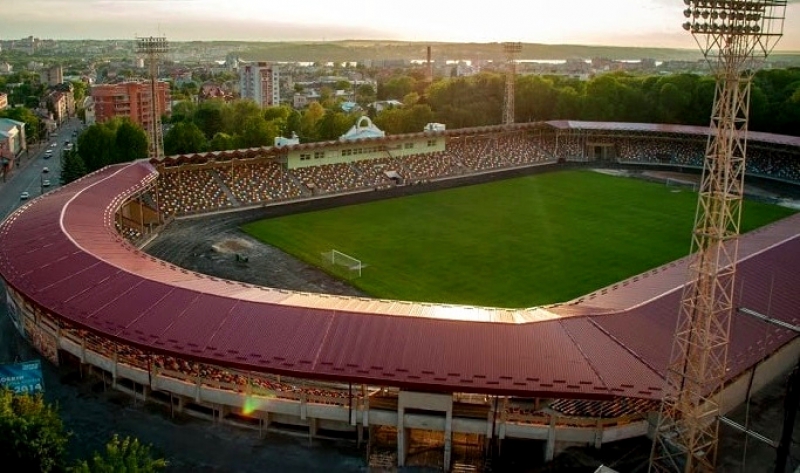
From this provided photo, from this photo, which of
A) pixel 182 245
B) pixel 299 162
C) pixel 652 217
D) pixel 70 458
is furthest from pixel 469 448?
pixel 299 162

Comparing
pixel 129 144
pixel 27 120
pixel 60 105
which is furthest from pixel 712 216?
pixel 60 105

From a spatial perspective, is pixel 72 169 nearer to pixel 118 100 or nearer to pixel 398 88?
pixel 118 100

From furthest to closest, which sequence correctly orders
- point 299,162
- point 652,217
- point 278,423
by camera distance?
point 299,162 → point 652,217 → point 278,423

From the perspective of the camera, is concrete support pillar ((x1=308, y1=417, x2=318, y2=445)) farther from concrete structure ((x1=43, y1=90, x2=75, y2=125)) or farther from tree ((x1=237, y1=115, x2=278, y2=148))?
concrete structure ((x1=43, y1=90, x2=75, y2=125))

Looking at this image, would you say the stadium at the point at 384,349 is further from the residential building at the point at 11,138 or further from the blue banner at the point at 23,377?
the residential building at the point at 11,138

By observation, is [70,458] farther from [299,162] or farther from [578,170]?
[578,170]

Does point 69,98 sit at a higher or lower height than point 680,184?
higher
